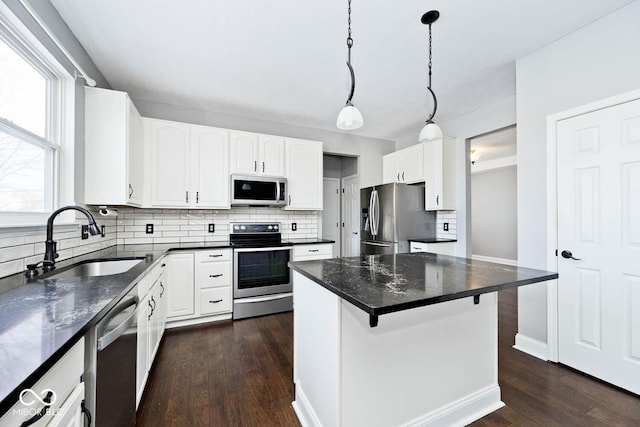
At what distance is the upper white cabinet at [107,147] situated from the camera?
2.26 meters

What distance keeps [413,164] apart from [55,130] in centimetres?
403

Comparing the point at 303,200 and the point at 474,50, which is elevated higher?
the point at 474,50

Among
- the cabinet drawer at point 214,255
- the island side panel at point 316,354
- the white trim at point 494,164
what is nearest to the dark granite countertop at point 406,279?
the island side panel at point 316,354

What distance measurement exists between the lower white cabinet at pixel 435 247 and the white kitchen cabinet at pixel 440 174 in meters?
0.52

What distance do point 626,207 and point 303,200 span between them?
121 inches

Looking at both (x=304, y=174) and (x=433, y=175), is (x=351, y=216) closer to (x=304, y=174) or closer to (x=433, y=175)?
(x=304, y=174)

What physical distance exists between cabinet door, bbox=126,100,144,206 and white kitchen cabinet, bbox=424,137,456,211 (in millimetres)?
3615

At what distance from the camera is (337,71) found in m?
2.56

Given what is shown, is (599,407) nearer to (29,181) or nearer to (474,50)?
(474,50)

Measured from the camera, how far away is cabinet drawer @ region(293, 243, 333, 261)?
11.2 ft

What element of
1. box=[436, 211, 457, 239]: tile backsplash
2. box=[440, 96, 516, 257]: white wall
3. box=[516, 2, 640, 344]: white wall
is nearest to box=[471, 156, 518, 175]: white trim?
box=[440, 96, 516, 257]: white wall

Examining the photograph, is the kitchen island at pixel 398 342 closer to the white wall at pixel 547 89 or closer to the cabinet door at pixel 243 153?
the white wall at pixel 547 89

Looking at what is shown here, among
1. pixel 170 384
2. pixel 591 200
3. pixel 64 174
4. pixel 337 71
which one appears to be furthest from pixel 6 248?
pixel 591 200

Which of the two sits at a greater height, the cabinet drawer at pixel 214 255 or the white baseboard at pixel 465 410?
the cabinet drawer at pixel 214 255
